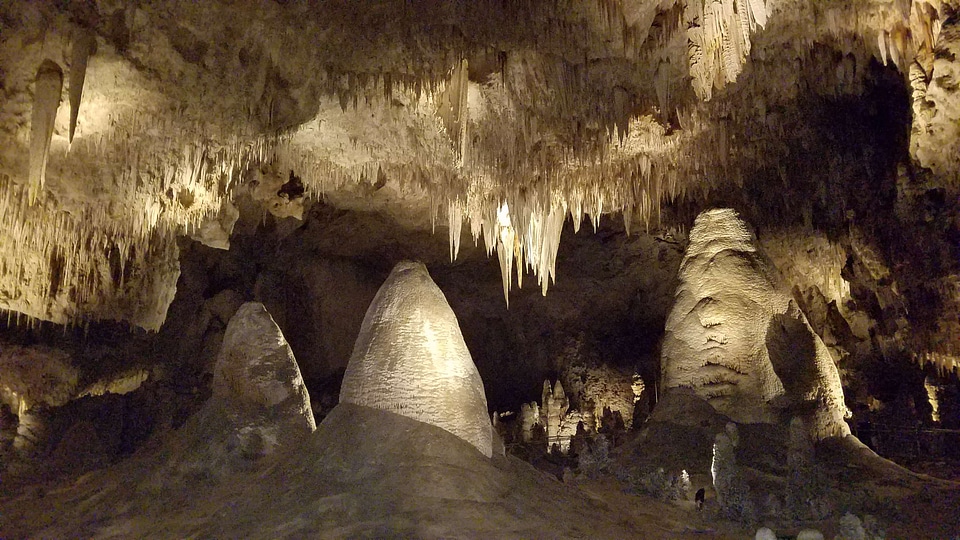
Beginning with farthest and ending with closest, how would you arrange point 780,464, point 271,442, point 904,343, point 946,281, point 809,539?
1. point 904,343
2. point 946,281
3. point 780,464
4. point 271,442
5. point 809,539

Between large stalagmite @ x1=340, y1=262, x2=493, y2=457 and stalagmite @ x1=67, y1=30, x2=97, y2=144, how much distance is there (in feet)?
14.7

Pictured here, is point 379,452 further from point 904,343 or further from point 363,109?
point 904,343

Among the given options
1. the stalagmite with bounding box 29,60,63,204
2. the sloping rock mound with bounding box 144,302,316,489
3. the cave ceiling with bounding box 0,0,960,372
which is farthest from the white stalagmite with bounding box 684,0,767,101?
the stalagmite with bounding box 29,60,63,204

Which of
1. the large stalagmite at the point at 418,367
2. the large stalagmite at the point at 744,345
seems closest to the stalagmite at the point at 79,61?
the large stalagmite at the point at 418,367

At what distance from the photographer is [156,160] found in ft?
34.9

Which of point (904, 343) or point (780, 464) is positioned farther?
point (904, 343)

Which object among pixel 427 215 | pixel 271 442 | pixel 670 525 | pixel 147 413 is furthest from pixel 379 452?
pixel 147 413

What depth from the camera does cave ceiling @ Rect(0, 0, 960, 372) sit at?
8.10m

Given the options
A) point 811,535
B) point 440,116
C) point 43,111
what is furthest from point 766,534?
point 43,111

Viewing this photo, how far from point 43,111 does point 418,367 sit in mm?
5847

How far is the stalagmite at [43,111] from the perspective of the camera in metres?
8.00

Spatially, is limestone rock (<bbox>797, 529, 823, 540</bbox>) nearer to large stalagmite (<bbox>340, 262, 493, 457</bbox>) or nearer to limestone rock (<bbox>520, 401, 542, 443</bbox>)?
large stalagmite (<bbox>340, 262, 493, 457</bbox>)

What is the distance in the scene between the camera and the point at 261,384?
25.6ft

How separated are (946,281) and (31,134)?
13312 mm
